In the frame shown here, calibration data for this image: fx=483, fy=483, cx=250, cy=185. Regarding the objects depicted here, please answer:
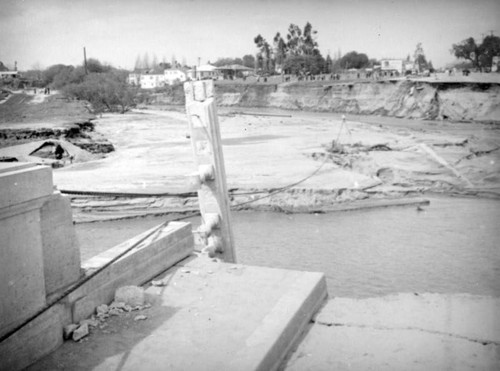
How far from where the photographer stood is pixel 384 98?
5450 centimetres

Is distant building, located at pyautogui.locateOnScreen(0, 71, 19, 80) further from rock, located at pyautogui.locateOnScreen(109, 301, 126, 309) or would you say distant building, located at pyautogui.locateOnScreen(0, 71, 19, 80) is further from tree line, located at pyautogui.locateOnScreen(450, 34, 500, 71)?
rock, located at pyautogui.locateOnScreen(109, 301, 126, 309)

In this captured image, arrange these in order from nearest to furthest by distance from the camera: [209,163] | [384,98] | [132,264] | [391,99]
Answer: [132,264] → [209,163] → [391,99] → [384,98]

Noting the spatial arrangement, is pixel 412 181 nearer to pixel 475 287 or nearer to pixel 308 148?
pixel 308 148

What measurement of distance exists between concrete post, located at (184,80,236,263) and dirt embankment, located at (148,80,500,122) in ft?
134

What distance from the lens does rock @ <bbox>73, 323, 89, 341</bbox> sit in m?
4.10

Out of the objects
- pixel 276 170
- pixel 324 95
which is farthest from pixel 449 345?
pixel 324 95

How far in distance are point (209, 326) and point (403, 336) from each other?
1880 mm

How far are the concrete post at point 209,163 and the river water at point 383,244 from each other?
2.69m

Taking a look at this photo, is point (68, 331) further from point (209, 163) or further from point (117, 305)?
point (209, 163)

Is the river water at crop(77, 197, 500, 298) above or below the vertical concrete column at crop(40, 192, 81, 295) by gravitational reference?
below

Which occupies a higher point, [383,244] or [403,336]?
[403,336]

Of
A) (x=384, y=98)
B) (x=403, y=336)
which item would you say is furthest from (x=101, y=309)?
Answer: (x=384, y=98)

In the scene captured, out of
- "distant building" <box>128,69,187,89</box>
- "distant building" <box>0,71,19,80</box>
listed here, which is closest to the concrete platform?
"distant building" <box>0,71,19,80</box>

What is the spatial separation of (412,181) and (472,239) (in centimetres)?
591
